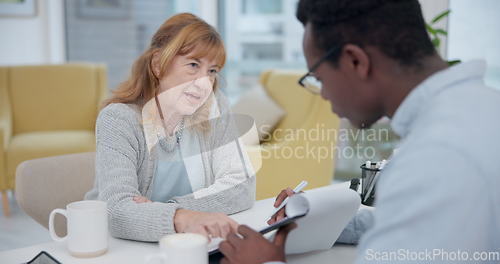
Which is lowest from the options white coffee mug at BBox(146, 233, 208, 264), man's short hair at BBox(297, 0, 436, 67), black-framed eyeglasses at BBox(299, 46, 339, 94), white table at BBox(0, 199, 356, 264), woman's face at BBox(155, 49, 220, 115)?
white table at BBox(0, 199, 356, 264)

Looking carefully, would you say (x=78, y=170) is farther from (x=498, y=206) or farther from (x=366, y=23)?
(x=498, y=206)

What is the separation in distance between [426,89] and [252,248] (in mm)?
357

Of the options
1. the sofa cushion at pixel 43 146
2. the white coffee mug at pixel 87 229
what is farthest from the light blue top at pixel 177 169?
the sofa cushion at pixel 43 146

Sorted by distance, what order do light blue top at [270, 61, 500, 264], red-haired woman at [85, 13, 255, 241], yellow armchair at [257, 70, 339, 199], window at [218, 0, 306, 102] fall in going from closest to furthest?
light blue top at [270, 61, 500, 264]
red-haired woman at [85, 13, 255, 241]
yellow armchair at [257, 70, 339, 199]
window at [218, 0, 306, 102]

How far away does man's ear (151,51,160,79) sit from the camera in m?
1.60

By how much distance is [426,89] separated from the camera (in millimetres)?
820

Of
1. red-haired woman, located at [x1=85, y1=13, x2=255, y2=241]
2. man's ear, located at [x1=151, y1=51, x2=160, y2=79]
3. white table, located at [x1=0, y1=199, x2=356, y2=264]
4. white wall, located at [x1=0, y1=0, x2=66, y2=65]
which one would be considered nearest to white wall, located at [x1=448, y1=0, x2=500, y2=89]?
red-haired woman, located at [x1=85, y1=13, x2=255, y2=241]

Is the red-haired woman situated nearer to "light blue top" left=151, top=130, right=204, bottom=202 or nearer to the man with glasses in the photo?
"light blue top" left=151, top=130, right=204, bottom=202

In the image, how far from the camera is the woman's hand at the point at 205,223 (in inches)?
45.2

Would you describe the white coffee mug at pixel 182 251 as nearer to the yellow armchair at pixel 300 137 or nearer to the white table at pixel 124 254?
the white table at pixel 124 254

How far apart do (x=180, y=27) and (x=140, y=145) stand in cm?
33

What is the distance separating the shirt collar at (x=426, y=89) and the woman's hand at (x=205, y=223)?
43cm

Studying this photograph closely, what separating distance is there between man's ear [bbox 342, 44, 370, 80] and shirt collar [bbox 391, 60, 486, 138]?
0.07 metres

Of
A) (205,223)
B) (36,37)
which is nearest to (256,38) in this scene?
(36,37)
